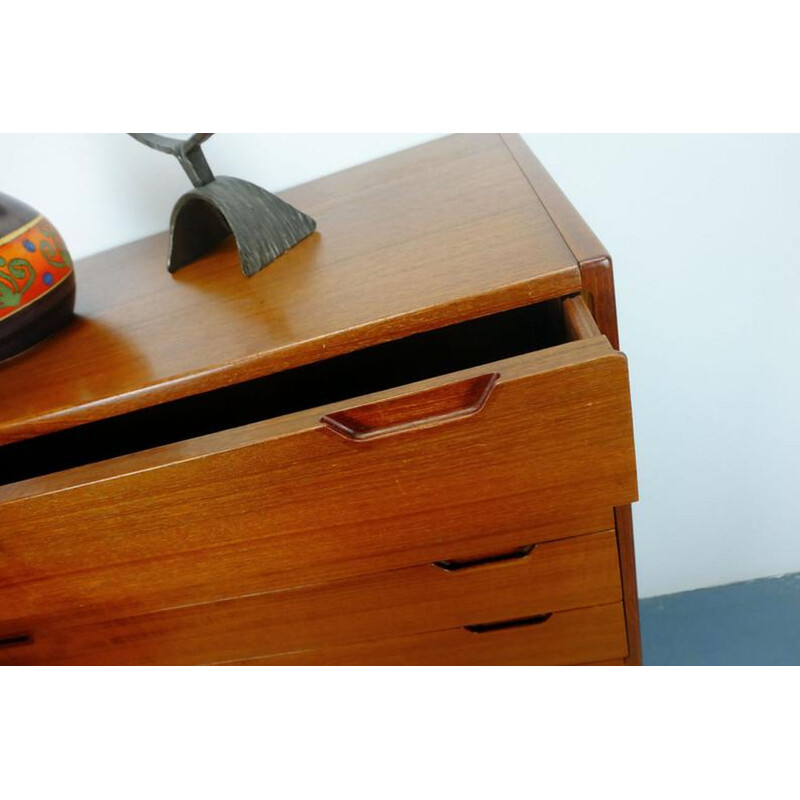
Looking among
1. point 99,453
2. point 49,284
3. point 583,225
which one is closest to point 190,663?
point 99,453

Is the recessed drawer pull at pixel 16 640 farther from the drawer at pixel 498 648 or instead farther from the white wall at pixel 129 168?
the white wall at pixel 129 168

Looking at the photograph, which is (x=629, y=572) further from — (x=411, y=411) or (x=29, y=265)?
(x=29, y=265)

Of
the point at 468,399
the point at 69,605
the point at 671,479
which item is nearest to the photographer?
the point at 468,399

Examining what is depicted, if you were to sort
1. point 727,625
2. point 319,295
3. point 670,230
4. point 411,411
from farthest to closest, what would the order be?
point 727,625, point 670,230, point 319,295, point 411,411

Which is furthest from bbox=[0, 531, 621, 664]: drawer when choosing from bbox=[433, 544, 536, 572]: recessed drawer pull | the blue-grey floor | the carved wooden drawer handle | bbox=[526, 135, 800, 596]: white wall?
the blue-grey floor

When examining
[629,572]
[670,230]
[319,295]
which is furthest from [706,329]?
[319,295]

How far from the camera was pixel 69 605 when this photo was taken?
0.48 meters

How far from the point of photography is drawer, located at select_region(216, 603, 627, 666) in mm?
541

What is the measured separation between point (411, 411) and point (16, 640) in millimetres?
438

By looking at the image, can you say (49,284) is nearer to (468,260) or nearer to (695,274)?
(468,260)

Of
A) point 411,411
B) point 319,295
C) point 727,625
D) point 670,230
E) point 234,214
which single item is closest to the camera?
point 411,411

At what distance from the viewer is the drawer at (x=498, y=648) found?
54cm

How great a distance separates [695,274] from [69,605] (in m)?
0.78

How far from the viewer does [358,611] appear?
0.52m
